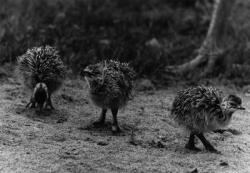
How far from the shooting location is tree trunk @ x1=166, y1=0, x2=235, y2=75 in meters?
10.7

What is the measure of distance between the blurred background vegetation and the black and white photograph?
0.03 m

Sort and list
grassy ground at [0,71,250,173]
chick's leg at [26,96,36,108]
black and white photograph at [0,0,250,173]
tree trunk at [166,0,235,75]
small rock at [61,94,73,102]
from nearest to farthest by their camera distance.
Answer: grassy ground at [0,71,250,173] → black and white photograph at [0,0,250,173] → chick's leg at [26,96,36,108] → small rock at [61,94,73,102] → tree trunk at [166,0,235,75]

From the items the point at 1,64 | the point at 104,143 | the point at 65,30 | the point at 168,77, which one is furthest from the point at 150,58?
the point at 104,143

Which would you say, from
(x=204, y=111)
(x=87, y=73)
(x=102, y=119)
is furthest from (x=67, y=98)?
(x=204, y=111)

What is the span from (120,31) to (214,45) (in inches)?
86.2

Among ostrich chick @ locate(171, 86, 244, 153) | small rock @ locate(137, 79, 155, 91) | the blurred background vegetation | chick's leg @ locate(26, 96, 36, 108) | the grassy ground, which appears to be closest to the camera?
the grassy ground

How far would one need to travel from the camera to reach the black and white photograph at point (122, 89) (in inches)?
257

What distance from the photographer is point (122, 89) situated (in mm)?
7570

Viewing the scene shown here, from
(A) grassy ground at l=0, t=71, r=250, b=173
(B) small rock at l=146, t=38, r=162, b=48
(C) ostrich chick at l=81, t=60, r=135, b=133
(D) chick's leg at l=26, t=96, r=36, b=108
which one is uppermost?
(B) small rock at l=146, t=38, r=162, b=48

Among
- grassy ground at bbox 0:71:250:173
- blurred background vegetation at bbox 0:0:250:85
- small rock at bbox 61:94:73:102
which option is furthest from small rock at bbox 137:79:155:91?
small rock at bbox 61:94:73:102

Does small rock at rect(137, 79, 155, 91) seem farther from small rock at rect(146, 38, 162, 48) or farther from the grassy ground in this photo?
small rock at rect(146, 38, 162, 48)

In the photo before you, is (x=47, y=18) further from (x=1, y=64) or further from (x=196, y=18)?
(x=196, y=18)

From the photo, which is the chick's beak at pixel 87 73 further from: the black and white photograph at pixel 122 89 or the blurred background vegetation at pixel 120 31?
the blurred background vegetation at pixel 120 31

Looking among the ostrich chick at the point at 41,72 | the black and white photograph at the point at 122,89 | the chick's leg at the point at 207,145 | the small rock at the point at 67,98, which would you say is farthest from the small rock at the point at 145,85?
the chick's leg at the point at 207,145
